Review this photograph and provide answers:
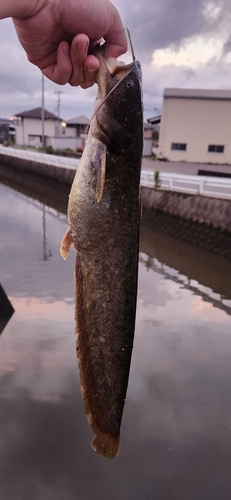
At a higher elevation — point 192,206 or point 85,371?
point 85,371

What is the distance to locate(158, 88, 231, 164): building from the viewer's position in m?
30.5

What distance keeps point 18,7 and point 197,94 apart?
3219cm

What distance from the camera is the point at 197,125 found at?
102ft

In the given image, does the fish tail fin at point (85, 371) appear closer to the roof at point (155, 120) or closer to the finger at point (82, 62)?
the finger at point (82, 62)

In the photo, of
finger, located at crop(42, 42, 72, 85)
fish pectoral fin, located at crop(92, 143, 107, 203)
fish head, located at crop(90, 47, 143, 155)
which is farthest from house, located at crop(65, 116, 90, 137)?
fish pectoral fin, located at crop(92, 143, 107, 203)

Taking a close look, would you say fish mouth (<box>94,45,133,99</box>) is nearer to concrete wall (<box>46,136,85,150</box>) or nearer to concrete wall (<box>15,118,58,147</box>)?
concrete wall (<box>46,136,85,150</box>)

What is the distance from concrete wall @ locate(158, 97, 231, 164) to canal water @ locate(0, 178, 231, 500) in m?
24.5

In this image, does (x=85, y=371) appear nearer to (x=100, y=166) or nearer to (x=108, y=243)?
(x=108, y=243)

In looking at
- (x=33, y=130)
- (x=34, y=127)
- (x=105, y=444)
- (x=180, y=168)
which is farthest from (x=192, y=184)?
(x=33, y=130)

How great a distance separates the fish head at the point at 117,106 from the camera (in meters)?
1.99

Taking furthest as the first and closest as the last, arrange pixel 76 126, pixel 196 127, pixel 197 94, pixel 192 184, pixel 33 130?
pixel 76 126, pixel 33 130, pixel 196 127, pixel 197 94, pixel 192 184

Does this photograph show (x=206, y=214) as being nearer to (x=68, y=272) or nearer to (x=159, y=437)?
(x=68, y=272)

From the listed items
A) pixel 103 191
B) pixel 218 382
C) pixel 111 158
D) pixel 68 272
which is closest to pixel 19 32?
pixel 111 158

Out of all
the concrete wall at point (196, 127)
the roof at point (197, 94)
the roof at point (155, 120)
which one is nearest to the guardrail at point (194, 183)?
the concrete wall at point (196, 127)
